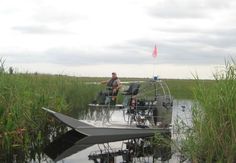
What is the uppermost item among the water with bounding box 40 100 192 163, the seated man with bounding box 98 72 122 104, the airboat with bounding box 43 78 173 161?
the seated man with bounding box 98 72 122 104

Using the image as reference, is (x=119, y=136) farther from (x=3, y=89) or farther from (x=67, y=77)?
(x=67, y=77)

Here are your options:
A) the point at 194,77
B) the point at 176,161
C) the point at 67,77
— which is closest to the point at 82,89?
the point at 67,77

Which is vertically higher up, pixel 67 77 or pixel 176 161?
pixel 67 77

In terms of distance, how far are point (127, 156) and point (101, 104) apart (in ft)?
6.70

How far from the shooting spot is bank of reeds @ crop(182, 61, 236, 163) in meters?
7.19

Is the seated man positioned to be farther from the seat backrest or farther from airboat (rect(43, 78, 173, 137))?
the seat backrest

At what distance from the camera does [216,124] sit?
7.32 meters

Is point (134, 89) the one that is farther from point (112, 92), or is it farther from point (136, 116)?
point (136, 116)

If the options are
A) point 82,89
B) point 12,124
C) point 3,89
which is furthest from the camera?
point 82,89

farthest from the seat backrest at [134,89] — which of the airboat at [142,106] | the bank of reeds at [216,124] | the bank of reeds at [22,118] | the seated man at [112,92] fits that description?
the bank of reeds at [216,124]

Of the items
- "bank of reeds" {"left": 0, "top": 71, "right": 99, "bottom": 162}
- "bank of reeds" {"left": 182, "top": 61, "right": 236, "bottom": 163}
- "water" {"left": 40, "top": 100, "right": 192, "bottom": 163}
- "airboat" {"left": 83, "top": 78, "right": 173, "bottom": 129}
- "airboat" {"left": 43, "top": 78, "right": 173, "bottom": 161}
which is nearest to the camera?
"bank of reeds" {"left": 182, "top": 61, "right": 236, "bottom": 163}

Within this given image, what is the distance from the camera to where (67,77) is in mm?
23156

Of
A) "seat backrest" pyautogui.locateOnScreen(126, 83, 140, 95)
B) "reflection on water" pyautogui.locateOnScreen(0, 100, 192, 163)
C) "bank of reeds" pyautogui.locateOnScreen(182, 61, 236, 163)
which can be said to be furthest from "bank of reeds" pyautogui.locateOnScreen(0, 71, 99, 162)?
"bank of reeds" pyautogui.locateOnScreen(182, 61, 236, 163)

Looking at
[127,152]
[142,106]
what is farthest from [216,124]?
[142,106]
